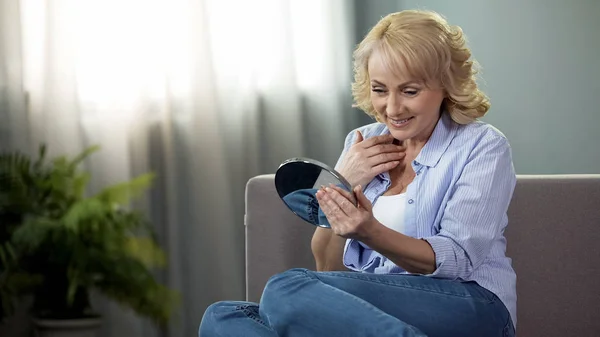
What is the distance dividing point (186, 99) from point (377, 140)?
151 centimetres

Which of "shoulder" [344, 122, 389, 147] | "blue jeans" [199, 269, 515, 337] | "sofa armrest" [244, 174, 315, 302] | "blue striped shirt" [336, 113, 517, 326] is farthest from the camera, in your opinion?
"sofa armrest" [244, 174, 315, 302]

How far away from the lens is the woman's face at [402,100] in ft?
5.65

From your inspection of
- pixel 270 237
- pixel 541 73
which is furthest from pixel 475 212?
pixel 541 73

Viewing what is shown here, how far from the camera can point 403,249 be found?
5.18 ft

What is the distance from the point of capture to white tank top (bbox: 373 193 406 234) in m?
1.76

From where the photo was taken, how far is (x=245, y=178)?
3377 mm

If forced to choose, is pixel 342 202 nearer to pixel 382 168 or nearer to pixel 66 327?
pixel 382 168

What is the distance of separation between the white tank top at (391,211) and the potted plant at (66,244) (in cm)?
144

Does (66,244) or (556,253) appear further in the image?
(66,244)

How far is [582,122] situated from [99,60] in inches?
62.0

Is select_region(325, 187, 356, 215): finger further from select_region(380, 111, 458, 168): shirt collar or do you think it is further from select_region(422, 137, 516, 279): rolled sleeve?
select_region(380, 111, 458, 168): shirt collar

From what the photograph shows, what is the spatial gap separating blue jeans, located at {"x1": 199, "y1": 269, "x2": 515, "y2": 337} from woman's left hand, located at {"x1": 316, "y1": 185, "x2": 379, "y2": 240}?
0.29ft

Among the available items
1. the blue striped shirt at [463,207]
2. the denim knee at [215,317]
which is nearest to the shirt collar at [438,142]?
the blue striped shirt at [463,207]

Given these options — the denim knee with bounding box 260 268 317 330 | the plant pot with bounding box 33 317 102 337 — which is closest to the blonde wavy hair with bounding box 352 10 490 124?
the denim knee with bounding box 260 268 317 330
